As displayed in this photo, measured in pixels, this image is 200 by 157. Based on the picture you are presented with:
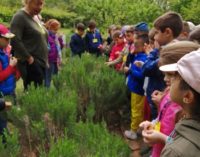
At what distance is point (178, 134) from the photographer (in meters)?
1.39

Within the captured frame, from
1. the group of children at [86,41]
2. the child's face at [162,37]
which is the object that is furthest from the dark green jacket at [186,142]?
the group of children at [86,41]

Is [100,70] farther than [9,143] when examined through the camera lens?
Yes

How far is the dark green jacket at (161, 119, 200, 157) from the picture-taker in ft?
4.36

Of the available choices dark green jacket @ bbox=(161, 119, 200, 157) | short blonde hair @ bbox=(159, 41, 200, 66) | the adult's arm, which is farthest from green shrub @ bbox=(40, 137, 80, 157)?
the adult's arm

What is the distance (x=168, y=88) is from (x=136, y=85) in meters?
1.78

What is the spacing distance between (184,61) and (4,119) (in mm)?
2515

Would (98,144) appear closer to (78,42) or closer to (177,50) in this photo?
(177,50)

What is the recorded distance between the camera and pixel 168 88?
94.2 inches

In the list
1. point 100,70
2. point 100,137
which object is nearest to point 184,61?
point 100,137

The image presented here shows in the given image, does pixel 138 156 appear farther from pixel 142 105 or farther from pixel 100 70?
pixel 100 70

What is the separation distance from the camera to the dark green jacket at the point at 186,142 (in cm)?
133

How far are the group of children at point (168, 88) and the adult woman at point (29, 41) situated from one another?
3.31 feet

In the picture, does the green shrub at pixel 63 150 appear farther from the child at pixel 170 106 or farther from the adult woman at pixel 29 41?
the adult woman at pixel 29 41

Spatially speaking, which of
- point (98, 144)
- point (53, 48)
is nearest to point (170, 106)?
point (98, 144)
